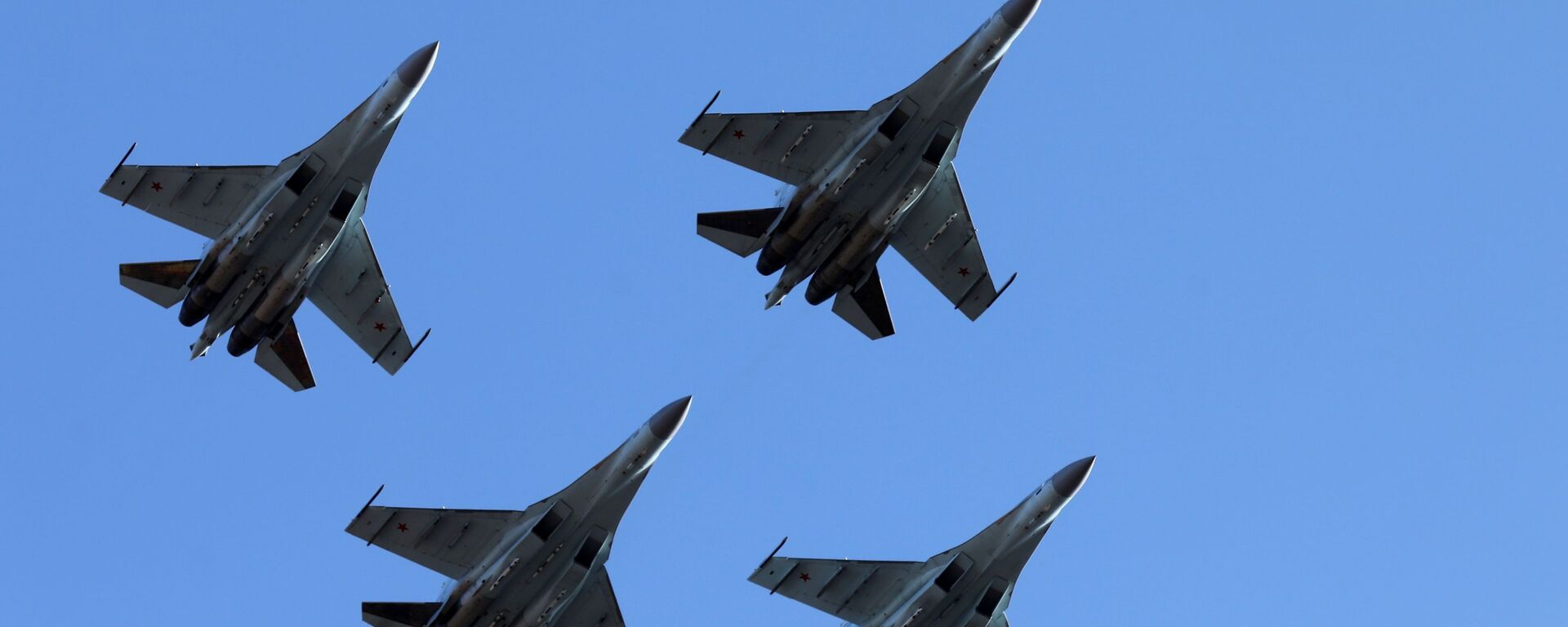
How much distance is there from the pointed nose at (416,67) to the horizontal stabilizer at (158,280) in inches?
333

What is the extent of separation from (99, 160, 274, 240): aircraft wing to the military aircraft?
12221 mm

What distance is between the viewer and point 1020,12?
56.5m

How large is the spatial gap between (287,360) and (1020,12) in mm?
22279

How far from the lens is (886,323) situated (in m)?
63.3

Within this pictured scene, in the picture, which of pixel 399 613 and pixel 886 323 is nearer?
pixel 399 613

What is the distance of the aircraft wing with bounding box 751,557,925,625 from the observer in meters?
60.7

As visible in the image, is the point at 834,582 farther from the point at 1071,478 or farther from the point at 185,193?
the point at 185,193

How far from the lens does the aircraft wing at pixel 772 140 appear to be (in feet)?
196

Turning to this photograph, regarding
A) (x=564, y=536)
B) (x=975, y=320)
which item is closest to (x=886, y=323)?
(x=975, y=320)

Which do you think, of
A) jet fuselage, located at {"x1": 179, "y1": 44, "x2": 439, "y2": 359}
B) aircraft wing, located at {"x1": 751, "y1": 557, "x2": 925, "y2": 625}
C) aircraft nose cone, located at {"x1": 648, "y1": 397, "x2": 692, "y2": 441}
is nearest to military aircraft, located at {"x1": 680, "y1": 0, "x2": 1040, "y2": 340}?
aircraft nose cone, located at {"x1": 648, "y1": 397, "x2": 692, "y2": 441}

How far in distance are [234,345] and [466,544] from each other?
26.9ft

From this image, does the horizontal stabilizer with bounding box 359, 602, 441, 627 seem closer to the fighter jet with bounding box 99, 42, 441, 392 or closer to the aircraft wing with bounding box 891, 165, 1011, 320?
the fighter jet with bounding box 99, 42, 441, 392

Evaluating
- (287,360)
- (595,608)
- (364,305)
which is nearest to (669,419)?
(595,608)

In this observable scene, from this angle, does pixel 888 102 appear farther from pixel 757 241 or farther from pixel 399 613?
pixel 399 613
